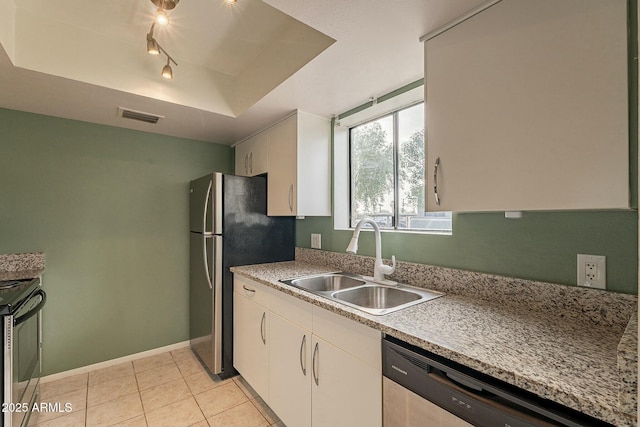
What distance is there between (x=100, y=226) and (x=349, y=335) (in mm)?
2388

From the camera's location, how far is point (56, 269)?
7.50 ft

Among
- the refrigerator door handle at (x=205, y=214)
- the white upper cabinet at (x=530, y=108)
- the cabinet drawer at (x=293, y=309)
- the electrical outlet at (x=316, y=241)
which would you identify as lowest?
the cabinet drawer at (x=293, y=309)

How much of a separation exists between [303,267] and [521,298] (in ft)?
4.67

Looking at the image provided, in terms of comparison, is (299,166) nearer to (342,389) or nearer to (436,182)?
(436,182)

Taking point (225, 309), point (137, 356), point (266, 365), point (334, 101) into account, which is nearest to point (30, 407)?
point (137, 356)

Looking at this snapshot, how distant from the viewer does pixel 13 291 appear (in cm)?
153

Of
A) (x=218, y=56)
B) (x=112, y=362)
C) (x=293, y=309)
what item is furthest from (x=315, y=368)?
(x=112, y=362)

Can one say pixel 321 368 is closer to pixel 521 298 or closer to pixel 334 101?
pixel 521 298

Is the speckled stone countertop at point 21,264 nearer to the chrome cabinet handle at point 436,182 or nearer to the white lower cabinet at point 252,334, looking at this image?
the white lower cabinet at point 252,334

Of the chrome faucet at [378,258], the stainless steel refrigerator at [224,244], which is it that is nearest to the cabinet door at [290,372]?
the chrome faucet at [378,258]

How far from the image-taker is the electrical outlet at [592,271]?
3.45ft

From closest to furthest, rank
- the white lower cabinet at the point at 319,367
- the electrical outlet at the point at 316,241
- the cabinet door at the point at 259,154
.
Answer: the white lower cabinet at the point at 319,367 → the electrical outlet at the point at 316,241 → the cabinet door at the point at 259,154

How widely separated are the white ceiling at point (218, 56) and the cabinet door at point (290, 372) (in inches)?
56.2

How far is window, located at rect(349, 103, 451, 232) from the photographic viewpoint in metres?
→ 1.87
